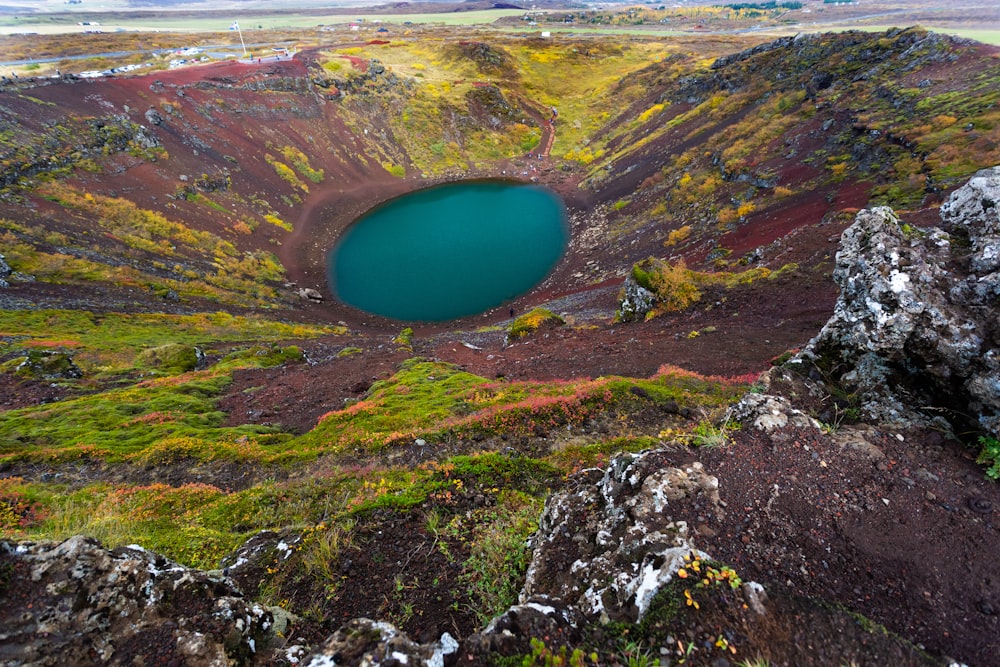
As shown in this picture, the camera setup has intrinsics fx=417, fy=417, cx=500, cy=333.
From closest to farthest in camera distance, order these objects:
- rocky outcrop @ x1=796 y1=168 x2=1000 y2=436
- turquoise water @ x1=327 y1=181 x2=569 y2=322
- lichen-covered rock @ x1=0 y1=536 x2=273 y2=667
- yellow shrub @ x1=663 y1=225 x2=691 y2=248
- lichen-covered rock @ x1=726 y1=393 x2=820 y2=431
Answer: lichen-covered rock @ x1=0 y1=536 x2=273 y2=667 → lichen-covered rock @ x1=726 y1=393 x2=820 y2=431 → rocky outcrop @ x1=796 y1=168 x2=1000 y2=436 → yellow shrub @ x1=663 y1=225 x2=691 y2=248 → turquoise water @ x1=327 y1=181 x2=569 y2=322

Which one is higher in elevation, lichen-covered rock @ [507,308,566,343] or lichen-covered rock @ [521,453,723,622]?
lichen-covered rock @ [521,453,723,622]

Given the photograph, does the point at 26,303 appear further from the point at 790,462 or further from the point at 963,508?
the point at 963,508

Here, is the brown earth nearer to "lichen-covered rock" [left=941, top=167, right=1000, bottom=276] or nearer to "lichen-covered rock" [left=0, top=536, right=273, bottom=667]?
"lichen-covered rock" [left=0, top=536, right=273, bottom=667]

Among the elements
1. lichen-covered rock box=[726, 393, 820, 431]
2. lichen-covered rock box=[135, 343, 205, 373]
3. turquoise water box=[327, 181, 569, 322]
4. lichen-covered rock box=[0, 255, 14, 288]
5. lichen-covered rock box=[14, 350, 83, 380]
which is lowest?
turquoise water box=[327, 181, 569, 322]

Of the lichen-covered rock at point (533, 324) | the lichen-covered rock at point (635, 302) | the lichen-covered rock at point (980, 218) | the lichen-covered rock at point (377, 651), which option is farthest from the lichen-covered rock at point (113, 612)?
the lichen-covered rock at point (635, 302)

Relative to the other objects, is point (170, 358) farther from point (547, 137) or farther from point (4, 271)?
point (547, 137)

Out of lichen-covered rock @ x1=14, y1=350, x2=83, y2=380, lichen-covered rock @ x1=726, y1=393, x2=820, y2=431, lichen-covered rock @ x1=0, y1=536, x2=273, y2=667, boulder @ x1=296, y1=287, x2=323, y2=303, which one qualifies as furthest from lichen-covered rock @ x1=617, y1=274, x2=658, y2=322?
lichen-covered rock @ x1=14, y1=350, x2=83, y2=380
